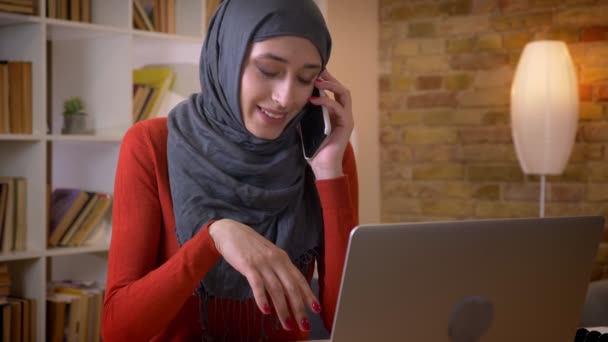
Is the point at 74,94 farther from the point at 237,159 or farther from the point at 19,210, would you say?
the point at 237,159

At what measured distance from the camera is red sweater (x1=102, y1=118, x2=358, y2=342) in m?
1.45

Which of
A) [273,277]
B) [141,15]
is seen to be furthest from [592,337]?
[141,15]

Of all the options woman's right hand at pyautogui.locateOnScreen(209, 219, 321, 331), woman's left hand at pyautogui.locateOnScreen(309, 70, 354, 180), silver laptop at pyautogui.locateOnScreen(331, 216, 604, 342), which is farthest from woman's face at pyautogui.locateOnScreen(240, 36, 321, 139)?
silver laptop at pyautogui.locateOnScreen(331, 216, 604, 342)

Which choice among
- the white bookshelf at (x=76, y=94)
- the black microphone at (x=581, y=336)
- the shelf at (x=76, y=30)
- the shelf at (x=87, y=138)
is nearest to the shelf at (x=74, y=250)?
the white bookshelf at (x=76, y=94)

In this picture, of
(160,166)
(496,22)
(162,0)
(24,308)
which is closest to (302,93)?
(160,166)

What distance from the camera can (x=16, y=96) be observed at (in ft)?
9.19

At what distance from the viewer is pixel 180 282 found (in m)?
1.41

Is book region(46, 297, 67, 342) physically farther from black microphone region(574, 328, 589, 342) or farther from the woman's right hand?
black microphone region(574, 328, 589, 342)

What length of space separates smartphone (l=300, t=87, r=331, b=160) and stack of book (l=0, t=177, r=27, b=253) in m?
1.39

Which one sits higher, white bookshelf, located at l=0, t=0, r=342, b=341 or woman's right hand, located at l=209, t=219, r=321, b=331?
white bookshelf, located at l=0, t=0, r=342, b=341

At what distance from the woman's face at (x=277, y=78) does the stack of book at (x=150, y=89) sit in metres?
1.67

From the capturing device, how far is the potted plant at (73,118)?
9.87ft

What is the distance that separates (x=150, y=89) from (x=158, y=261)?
1.64 m

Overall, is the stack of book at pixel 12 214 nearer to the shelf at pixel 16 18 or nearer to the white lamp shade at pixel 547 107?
the shelf at pixel 16 18
